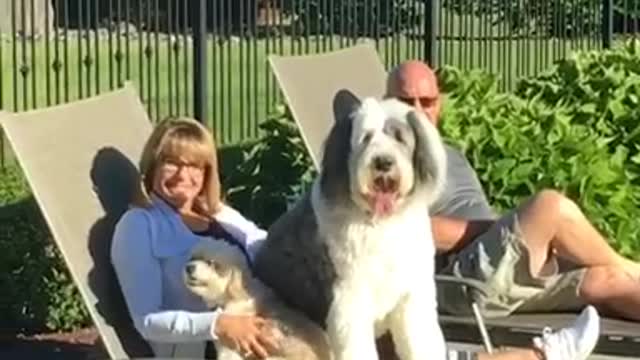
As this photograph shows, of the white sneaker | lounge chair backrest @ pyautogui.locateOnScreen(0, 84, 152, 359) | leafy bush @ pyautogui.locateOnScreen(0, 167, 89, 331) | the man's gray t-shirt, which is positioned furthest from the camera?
leafy bush @ pyautogui.locateOnScreen(0, 167, 89, 331)

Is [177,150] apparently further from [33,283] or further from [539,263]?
[33,283]

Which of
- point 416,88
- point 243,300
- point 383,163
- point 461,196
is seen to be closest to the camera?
point 383,163

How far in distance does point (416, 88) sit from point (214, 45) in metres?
4.52

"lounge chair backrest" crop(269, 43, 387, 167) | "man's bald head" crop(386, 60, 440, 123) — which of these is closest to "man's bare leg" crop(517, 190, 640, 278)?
"man's bald head" crop(386, 60, 440, 123)

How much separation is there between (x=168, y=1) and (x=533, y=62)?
474 cm

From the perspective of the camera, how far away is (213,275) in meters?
5.25

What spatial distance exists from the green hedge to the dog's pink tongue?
2921 mm

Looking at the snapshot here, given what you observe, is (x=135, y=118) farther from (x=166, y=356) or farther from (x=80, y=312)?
(x=80, y=312)

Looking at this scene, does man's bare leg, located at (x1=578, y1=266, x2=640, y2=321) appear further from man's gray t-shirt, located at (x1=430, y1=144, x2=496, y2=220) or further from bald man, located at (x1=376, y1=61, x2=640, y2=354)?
man's gray t-shirt, located at (x1=430, y1=144, x2=496, y2=220)

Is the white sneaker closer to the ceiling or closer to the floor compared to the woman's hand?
closer to the floor

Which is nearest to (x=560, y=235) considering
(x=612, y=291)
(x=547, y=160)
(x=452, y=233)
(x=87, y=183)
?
(x=612, y=291)

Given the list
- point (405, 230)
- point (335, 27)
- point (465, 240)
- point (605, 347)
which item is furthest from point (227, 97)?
point (405, 230)

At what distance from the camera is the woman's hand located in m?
5.19

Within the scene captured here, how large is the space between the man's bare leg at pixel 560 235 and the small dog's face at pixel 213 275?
1.56 metres
